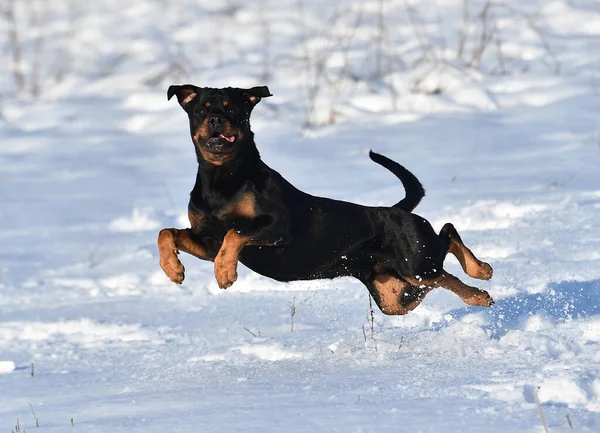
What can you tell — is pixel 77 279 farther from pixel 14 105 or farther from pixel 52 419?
pixel 14 105

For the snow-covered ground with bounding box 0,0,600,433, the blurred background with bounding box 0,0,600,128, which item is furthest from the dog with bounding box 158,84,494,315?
the blurred background with bounding box 0,0,600,128

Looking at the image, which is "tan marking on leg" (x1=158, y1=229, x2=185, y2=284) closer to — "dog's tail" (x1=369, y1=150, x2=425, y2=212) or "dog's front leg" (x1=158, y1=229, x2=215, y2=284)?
"dog's front leg" (x1=158, y1=229, x2=215, y2=284)

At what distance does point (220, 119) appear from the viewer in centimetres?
391

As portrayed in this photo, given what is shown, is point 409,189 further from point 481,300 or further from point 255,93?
point 255,93

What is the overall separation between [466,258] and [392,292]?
377 mm

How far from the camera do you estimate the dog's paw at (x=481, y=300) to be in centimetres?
453

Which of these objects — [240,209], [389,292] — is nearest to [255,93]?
[240,209]

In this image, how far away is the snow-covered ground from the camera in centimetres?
336

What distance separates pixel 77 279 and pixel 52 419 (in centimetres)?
269

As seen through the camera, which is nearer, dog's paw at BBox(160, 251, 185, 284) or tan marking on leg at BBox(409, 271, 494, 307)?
dog's paw at BBox(160, 251, 185, 284)

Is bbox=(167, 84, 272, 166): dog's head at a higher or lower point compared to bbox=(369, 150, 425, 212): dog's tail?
higher

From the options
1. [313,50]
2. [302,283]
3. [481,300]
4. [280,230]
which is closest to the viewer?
[280,230]

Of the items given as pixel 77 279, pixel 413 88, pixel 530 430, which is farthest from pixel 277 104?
pixel 530 430

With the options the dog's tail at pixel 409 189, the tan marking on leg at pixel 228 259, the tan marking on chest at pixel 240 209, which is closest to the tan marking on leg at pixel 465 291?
the dog's tail at pixel 409 189
